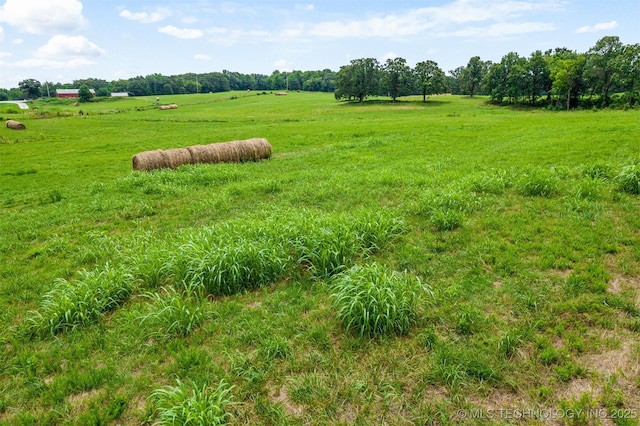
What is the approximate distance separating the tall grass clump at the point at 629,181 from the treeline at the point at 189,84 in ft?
450

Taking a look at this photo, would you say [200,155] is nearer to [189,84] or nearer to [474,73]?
[474,73]

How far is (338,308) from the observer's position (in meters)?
5.38

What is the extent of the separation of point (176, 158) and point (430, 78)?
237ft

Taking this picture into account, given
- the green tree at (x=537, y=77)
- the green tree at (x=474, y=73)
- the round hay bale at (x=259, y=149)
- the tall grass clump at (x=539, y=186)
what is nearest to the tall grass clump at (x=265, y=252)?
the tall grass clump at (x=539, y=186)

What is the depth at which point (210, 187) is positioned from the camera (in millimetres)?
13578

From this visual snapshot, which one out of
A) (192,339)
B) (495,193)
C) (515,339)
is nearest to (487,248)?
(515,339)

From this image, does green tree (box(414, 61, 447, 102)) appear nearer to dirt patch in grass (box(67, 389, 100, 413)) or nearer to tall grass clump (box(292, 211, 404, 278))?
tall grass clump (box(292, 211, 404, 278))

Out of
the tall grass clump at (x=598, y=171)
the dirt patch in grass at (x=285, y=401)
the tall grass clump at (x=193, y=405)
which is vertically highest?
the tall grass clump at (x=598, y=171)

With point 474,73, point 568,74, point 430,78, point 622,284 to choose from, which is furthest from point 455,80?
point 622,284

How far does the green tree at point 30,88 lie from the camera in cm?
14638

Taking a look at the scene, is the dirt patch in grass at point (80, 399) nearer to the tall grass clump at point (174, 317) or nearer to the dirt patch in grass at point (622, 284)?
the tall grass clump at point (174, 317)

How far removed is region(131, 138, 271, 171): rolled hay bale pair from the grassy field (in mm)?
6142

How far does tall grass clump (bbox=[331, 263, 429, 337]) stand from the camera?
4.77m

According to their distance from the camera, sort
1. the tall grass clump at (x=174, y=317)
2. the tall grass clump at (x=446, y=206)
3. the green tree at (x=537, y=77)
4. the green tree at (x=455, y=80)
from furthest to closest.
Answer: the green tree at (x=455, y=80)
the green tree at (x=537, y=77)
the tall grass clump at (x=446, y=206)
the tall grass clump at (x=174, y=317)
